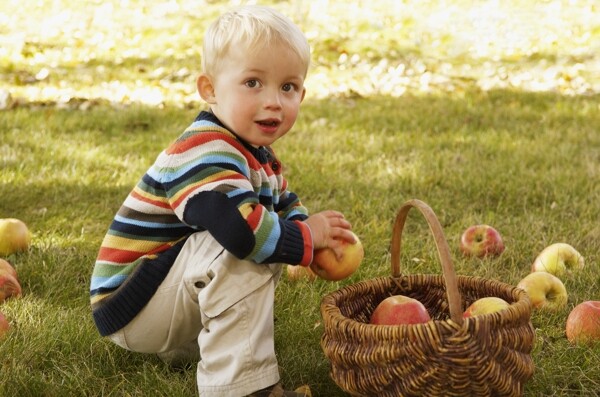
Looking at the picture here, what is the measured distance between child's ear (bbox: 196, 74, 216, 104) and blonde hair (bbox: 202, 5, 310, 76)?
22 mm

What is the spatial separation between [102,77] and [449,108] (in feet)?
10.3

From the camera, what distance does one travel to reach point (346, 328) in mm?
2119

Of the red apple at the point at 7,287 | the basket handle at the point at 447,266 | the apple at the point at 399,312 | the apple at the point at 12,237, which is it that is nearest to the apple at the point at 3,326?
the red apple at the point at 7,287

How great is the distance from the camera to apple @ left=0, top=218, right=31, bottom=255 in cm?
338

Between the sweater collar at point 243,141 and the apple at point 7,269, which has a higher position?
the sweater collar at point 243,141

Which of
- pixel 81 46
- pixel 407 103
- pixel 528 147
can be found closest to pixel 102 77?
pixel 81 46

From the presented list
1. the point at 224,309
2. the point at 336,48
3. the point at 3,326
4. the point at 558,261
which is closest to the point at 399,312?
the point at 224,309

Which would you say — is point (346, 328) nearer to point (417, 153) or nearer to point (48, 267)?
point (48, 267)

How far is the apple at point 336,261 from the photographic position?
2414 millimetres

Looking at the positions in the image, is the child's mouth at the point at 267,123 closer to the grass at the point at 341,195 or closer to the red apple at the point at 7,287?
the grass at the point at 341,195

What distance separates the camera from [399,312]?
2348 mm

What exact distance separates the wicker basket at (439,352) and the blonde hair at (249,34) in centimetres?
61

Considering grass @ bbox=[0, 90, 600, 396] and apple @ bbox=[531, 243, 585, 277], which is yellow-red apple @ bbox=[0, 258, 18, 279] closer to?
grass @ bbox=[0, 90, 600, 396]

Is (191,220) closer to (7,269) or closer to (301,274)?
(301,274)
